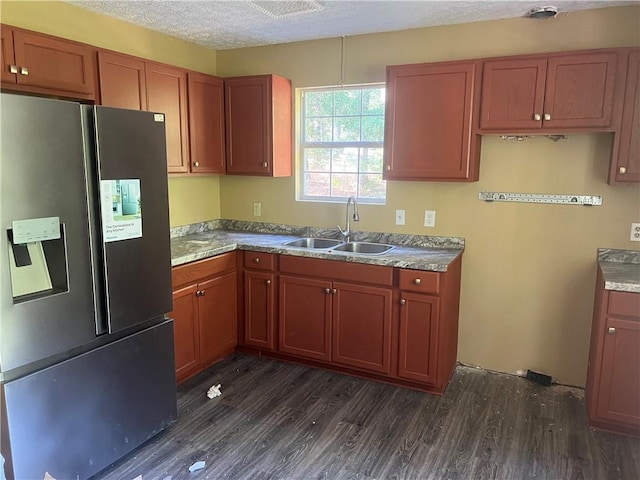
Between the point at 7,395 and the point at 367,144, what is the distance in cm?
266

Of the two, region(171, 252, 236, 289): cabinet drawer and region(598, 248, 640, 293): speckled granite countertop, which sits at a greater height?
region(598, 248, 640, 293): speckled granite countertop

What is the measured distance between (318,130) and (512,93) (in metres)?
1.50

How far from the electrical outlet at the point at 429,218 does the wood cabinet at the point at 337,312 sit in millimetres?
607

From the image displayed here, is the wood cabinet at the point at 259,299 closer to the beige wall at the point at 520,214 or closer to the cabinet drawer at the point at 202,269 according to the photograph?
the cabinet drawer at the point at 202,269

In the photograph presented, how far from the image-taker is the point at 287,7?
9.00ft

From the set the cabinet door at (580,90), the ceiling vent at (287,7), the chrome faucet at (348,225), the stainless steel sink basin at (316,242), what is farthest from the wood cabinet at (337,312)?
the ceiling vent at (287,7)

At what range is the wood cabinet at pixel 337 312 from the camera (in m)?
3.01

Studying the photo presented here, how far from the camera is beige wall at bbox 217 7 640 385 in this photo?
2.82m

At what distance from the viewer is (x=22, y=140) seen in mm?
1754

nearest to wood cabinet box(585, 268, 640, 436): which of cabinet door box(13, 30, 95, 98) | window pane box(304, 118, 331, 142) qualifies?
window pane box(304, 118, 331, 142)

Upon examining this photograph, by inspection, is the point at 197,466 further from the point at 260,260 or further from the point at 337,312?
the point at 260,260

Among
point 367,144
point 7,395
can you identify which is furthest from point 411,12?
point 7,395

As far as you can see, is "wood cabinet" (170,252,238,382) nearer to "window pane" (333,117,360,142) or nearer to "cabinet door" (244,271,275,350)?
"cabinet door" (244,271,275,350)

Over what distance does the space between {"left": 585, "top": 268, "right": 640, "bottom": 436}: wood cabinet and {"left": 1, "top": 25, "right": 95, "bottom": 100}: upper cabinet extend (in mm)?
3061
